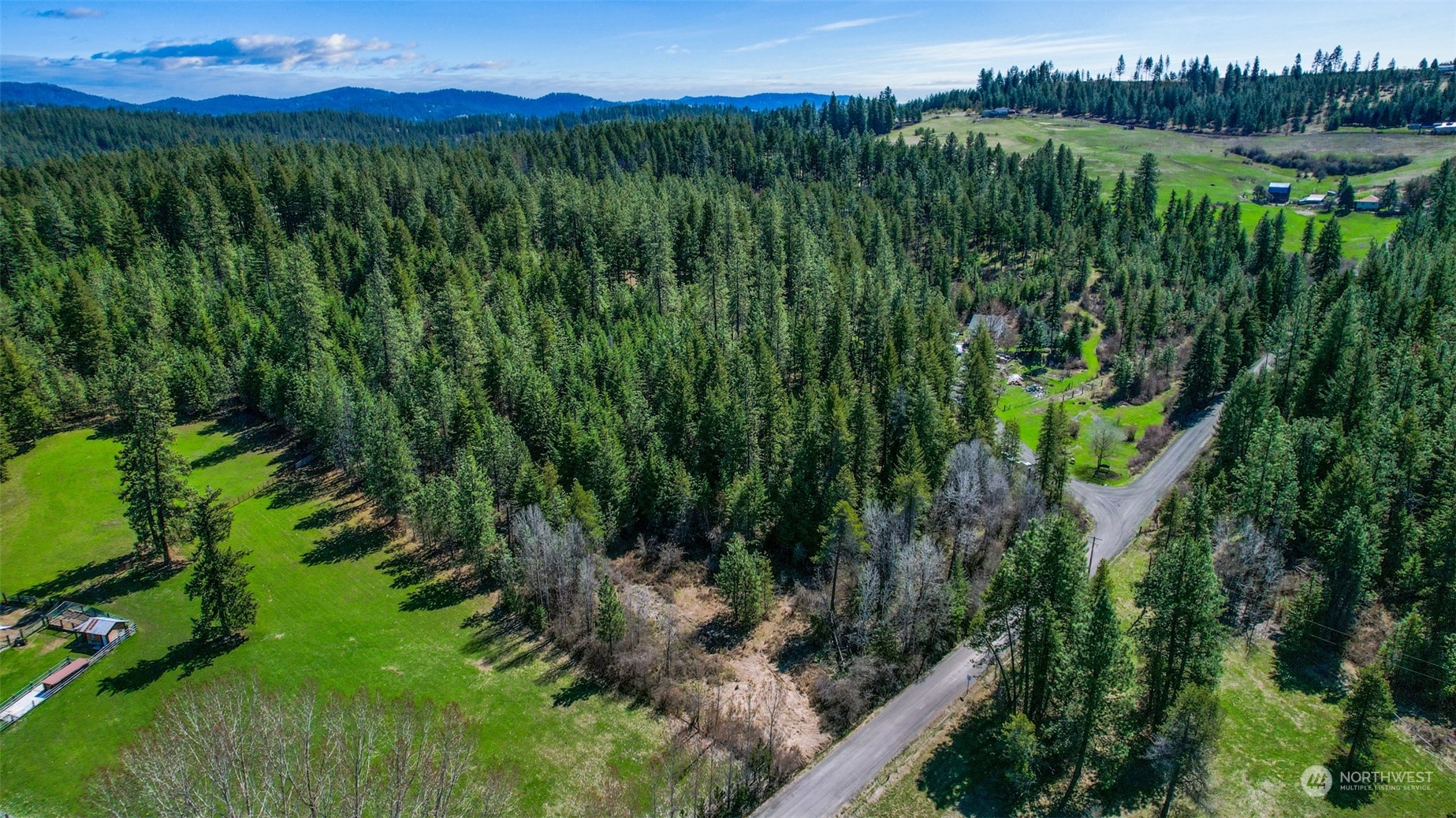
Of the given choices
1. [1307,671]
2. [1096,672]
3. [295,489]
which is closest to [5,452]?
[295,489]

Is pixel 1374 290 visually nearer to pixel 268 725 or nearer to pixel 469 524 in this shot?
pixel 469 524

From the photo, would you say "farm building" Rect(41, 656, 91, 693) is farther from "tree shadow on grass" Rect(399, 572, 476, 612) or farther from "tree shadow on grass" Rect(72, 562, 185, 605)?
"tree shadow on grass" Rect(399, 572, 476, 612)

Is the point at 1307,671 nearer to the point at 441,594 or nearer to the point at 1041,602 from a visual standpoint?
the point at 1041,602

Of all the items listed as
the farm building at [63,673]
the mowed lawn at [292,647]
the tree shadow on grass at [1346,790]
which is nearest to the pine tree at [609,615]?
the mowed lawn at [292,647]

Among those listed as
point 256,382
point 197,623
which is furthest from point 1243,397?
point 256,382

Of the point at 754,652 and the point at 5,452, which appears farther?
the point at 5,452

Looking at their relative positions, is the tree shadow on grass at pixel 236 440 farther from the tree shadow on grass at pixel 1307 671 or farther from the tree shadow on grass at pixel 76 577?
the tree shadow on grass at pixel 1307 671

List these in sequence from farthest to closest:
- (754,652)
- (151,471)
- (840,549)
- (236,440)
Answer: (236,440) < (840,549) < (151,471) < (754,652)
